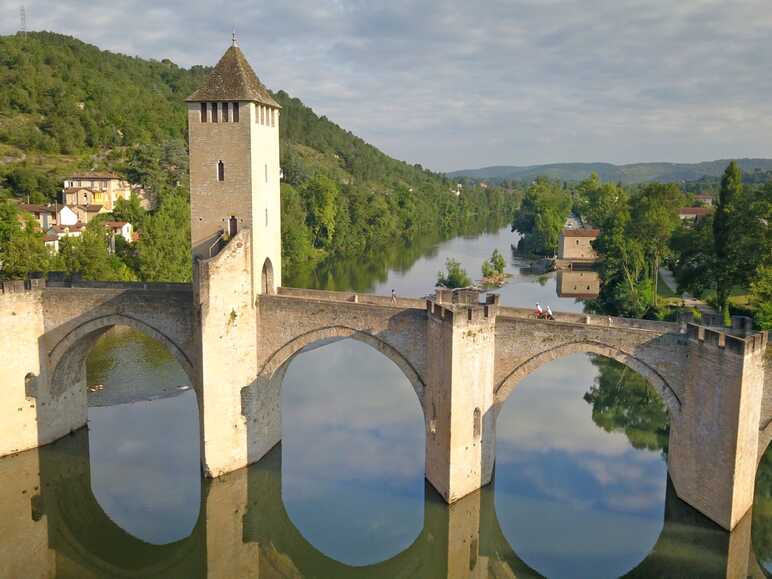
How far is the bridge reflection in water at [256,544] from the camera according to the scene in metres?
→ 16.4

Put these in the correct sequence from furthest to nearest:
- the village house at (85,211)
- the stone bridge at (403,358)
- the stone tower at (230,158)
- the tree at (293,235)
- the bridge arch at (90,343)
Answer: the tree at (293,235) → the village house at (85,211) → the bridge arch at (90,343) → the stone tower at (230,158) → the stone bridge at (403,358)

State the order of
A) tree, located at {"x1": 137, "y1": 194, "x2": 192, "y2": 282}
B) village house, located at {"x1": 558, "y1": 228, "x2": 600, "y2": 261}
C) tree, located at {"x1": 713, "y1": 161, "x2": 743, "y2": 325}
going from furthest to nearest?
village house, located at {"x1": 558, "y1": 228, "x2": 600, "y2": 261} → tree, located at {"x1": 137, "y1": 194, "x2": 192, "y2": 282} → tree, located at {"x1": 713, "y1": 161, "x2": 743, "y2": 325}

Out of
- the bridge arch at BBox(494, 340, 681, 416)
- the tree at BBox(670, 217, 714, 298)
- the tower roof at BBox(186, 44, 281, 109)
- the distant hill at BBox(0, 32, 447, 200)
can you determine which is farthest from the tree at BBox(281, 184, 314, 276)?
the bridge arch at BBox(494, 340, 681, 416)

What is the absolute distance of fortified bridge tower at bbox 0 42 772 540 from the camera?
16391 mm

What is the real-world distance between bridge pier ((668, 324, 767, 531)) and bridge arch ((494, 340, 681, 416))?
1.06 feet

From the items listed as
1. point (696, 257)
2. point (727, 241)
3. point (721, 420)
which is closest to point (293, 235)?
point (696, 257)

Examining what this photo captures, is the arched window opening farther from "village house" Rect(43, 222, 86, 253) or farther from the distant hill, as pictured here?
the distant hill

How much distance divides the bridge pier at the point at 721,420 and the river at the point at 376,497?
833 mm

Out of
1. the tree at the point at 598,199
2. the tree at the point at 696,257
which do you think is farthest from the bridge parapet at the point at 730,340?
the tree at the point at 598,199

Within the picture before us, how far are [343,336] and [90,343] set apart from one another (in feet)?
28.4

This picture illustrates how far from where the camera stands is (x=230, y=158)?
19.4 metres

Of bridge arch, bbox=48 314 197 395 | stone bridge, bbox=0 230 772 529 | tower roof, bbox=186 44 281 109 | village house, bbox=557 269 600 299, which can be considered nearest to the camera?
stone bridge, bbox=0 230 772 529

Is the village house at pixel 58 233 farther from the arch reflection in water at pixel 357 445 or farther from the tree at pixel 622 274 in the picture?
the tree at pixel 622 274

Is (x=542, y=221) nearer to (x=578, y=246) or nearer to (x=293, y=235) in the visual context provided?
(x=578, y=246)
